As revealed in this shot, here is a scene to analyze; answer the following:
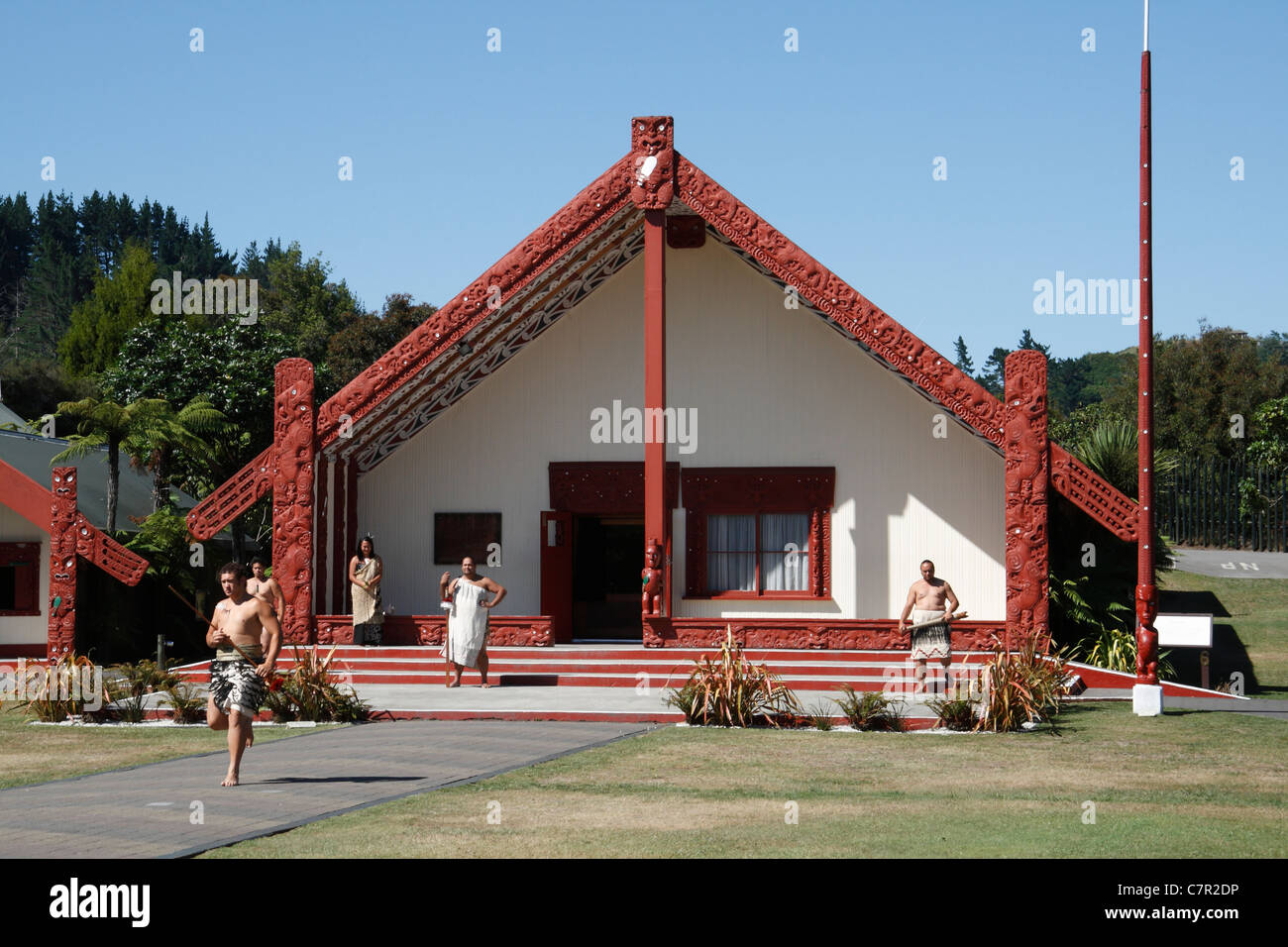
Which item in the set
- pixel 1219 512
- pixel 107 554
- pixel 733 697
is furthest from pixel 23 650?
pixel 1219 512

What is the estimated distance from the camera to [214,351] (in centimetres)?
3275

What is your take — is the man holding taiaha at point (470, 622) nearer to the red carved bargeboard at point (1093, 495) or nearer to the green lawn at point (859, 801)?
the green lawn at point (859, 801)

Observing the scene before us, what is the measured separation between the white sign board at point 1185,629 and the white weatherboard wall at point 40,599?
1783 centimetres

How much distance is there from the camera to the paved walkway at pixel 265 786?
8.38m

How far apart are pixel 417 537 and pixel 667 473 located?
173 inches

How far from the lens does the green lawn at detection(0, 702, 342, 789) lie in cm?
1190

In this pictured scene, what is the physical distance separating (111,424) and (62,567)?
7112 mm

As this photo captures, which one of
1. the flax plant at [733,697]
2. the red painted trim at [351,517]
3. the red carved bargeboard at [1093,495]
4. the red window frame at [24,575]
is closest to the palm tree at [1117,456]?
the red carved bargeboard at [1093,495]

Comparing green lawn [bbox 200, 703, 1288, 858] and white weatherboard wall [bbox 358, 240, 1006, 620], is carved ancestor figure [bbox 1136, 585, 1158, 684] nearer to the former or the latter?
green lawn [bbox 200, 703, 1288, 858]

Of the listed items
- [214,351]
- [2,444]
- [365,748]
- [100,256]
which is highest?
[100,256]

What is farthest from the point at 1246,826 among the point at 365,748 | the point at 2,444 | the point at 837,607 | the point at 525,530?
the point at 2,444

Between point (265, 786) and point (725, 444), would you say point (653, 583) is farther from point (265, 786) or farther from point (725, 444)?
point (265, 786)

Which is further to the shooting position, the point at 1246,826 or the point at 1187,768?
the point at 1187,768
